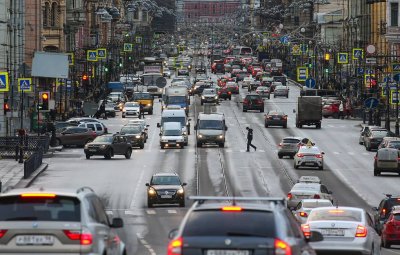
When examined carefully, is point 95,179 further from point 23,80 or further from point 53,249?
point 53,249

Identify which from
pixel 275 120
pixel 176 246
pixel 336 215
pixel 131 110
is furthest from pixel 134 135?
pixel 176 246

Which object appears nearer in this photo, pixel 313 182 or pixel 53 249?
pixel 53 249

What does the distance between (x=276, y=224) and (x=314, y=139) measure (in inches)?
2839

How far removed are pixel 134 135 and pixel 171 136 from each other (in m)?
2.22

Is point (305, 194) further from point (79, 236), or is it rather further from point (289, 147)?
point (289, 147)

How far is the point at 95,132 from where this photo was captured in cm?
8312

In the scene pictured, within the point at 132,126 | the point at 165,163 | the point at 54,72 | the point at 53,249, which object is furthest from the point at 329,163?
the point at 53,249

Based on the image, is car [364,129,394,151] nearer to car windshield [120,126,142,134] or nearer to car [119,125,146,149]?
car [119,125,146,149]

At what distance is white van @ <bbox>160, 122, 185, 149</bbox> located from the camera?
8162 centimetres

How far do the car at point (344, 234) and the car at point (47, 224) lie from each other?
271 inches

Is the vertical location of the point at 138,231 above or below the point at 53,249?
below

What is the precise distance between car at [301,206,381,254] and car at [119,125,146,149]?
55814 millimetres

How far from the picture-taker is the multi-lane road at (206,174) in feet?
149

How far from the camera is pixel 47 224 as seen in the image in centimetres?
1759
